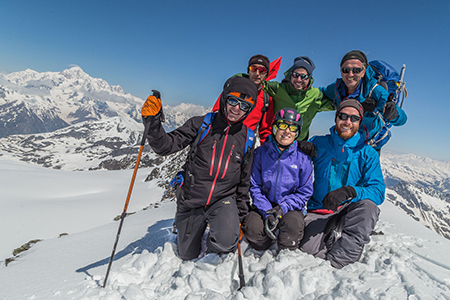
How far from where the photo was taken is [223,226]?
407cm

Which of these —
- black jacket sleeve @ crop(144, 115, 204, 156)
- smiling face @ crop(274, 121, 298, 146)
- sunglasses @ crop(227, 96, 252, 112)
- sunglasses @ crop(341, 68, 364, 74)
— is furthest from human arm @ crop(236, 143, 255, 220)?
sunglasses @ crop(341, 68, 364, 74)

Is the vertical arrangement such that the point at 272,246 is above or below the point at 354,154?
below

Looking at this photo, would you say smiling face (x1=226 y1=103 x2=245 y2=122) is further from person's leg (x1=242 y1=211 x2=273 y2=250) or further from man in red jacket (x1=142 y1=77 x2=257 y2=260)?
person's leg (x1=242 y1=211 x2=273 y2=250)

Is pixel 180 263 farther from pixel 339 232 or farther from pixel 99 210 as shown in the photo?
pixel 99 210

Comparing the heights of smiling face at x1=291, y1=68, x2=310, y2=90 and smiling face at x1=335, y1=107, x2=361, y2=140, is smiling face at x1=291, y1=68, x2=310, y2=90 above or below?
above

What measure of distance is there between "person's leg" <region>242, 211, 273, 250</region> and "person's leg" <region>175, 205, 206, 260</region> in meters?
0.90

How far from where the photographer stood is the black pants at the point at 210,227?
13.3 feet

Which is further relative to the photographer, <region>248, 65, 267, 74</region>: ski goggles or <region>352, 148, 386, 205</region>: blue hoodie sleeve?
<region>248, 65, 267, 74</region>: ski goggles

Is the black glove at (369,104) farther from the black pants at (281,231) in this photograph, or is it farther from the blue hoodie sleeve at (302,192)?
the black pants at (281,231)

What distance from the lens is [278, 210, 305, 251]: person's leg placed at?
3.93m

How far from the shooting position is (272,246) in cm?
437

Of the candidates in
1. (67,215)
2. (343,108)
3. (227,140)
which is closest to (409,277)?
(343,108)

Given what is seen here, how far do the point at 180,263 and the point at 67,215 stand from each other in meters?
17.7

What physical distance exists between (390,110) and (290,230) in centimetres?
335
